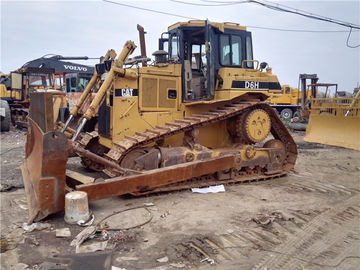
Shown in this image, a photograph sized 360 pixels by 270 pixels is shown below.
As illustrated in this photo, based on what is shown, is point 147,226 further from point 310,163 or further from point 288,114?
point 288,114

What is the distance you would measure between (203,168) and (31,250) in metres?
3.10

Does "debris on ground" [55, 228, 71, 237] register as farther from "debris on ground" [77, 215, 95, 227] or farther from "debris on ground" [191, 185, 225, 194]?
"debris on ground" [191, 185, 225, 194]

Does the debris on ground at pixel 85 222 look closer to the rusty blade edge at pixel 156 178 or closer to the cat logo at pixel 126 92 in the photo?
the rusty blade edge at pixel 156 178

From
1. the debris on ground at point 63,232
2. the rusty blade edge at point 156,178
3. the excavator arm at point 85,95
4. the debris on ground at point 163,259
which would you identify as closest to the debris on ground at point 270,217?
the rusty blade edge at point 156,178

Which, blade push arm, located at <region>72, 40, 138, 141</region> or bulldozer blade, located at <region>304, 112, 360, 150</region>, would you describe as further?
bulldozer blade, located at <region>304, 112, 360, 150</region>

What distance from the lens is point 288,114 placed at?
22.4 m

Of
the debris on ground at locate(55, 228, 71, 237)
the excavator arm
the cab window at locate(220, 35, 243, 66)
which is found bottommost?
the debris on ground at locate(55, 228, 71, 237)

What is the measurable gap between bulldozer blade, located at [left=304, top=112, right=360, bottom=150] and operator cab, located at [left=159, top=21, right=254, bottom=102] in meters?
4.96

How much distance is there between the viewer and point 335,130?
10.6 meters

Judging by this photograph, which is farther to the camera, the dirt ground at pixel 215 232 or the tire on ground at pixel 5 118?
the tire on ground at pixel 5 118

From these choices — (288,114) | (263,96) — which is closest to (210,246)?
(263,96)

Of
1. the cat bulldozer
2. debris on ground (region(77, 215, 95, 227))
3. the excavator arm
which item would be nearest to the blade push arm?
the cat bulldozer

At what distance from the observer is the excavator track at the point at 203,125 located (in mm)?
5473

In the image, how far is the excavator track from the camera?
18.0ft
